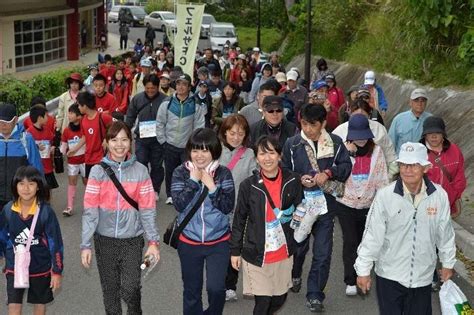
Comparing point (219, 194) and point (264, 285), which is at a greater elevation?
point (219, 194)

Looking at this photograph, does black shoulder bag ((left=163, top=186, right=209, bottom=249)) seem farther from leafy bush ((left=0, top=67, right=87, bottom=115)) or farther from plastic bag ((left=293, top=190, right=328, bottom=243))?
leafy bush ((left=0, top=67, right=87, bottom=115))

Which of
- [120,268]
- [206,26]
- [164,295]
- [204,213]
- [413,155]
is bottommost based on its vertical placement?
[206,26]

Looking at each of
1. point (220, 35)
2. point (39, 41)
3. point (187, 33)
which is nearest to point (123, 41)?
point (220, 35)

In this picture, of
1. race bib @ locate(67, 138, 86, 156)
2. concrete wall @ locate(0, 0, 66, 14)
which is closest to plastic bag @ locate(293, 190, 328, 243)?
race bib @ locate(67, 138, 86, 156)

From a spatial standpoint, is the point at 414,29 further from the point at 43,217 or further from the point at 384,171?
the point at 43,217

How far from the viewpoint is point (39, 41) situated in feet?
112

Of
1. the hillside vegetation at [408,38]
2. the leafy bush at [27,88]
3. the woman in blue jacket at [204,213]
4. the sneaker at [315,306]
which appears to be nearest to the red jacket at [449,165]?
the sneaker at [315,306]

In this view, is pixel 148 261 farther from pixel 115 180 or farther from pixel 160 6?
pixel 160 6

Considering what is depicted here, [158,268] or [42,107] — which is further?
[42,107]

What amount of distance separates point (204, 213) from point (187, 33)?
1064cm

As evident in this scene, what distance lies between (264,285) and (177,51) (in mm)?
10585

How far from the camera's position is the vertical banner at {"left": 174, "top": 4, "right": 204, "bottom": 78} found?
1603 cm

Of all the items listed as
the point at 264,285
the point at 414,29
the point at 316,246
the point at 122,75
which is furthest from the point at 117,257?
Result: the point at 414,29

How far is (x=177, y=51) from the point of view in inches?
631
